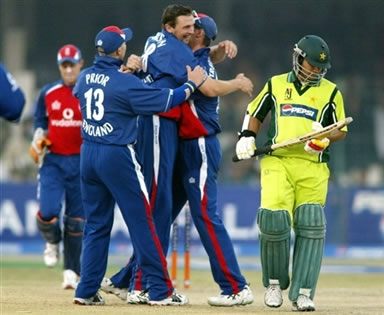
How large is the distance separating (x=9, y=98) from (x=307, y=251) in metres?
3.47

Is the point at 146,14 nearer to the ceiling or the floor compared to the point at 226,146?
nearer to the ceiling

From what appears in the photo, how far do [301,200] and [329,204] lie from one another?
10.4 metres

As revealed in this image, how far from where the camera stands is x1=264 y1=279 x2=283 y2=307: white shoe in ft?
31.9

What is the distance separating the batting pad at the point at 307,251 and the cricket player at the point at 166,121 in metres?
0.60

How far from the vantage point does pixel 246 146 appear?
9.95m

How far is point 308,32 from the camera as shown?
23922 millimetres

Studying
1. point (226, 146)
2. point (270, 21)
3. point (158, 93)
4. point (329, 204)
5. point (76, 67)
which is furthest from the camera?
point (270, 21)

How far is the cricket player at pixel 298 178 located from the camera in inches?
380

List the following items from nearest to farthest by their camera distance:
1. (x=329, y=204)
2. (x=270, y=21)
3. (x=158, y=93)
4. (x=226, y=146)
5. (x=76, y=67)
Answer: (x=158, y=93)
(x=76, y=67)
(x=329, y=204)
(x=226, y=146)
(x=270, y=21)

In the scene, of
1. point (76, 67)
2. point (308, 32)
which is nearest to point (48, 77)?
point (308, 32)

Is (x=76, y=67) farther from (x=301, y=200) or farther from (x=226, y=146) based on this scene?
(x=226, y=146)

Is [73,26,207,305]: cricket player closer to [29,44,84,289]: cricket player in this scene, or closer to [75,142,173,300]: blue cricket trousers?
[75,142,173,300]: blue cricket trousers

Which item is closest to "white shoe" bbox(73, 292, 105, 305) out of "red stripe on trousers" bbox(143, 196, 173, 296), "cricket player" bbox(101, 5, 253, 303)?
"cricket player" bbox(101, 5, 253, 303)

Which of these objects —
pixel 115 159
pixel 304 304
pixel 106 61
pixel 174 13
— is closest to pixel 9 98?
pixel 115 159
